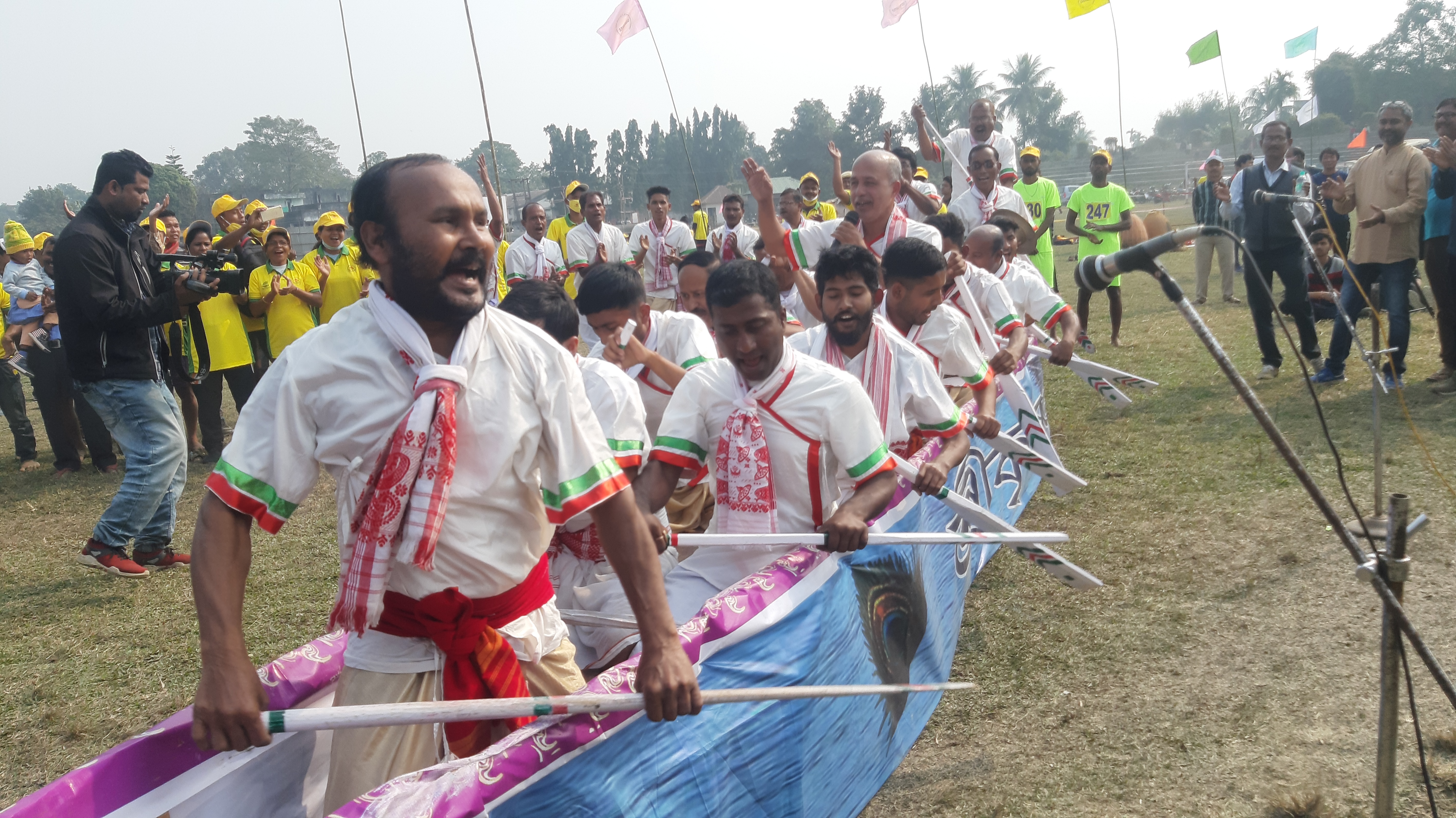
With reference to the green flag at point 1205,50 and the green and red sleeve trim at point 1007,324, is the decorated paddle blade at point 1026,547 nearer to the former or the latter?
the green and red sleeve trim at point 1007,324

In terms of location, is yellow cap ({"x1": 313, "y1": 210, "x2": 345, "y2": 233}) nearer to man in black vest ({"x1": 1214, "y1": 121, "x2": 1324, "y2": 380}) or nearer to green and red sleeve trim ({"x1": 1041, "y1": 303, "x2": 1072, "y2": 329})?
green and red sleeve trim ({"x1": 1041, "y1": 303, "x2": 1072, "y2": 329})

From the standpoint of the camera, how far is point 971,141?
9.34 m

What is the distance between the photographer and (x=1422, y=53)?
251 feet

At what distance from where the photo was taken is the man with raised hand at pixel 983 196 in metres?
8.06

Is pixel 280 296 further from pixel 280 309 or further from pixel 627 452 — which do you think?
pixel 627 452

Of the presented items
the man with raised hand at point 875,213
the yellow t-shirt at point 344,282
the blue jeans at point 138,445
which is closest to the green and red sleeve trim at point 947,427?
the man with raised hand at point 875,213

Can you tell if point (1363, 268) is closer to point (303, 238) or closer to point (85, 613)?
point (85, 613)

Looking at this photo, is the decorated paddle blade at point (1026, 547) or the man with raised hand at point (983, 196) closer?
the decorated paddle blade at point (1026, 547)

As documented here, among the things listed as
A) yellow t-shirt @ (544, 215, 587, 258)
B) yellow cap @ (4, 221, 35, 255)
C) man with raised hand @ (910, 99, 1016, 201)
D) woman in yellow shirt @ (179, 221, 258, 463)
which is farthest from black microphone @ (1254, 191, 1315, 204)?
yellow cap @ (4, 221, 35, 255)

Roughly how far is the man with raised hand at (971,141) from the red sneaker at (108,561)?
21.6ft

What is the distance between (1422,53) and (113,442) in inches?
3660

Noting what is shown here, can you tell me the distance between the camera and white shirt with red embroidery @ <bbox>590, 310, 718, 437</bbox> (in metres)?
4.54

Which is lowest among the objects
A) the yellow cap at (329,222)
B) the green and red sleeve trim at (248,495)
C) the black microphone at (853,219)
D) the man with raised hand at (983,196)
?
the green and red sleeve trim at (248,495)

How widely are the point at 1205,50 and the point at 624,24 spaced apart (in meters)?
11.0
